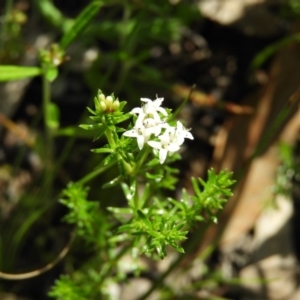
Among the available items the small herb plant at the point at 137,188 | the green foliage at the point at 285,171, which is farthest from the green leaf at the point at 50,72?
the green foliage at the point at 285,171

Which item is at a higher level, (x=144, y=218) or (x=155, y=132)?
(x=155, y=132)

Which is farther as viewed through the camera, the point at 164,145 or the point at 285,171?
the point at 285,171

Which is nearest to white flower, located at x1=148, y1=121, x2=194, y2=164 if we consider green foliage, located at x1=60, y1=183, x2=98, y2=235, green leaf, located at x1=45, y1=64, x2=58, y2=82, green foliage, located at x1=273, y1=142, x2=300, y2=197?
green foliage, located at x1=60, y1=183, x2=98, y2=235

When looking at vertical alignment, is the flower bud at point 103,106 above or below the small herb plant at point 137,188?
above

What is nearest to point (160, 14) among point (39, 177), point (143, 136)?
point (39, 177)

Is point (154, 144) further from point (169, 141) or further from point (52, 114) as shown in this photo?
point (52, 114)

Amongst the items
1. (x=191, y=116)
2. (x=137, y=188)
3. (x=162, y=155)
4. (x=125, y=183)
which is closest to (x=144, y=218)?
(x=137, y=188)

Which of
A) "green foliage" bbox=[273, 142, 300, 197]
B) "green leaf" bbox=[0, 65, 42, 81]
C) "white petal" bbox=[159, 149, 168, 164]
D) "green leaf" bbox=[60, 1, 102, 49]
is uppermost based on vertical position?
"green leaf" bbox=[60, 1, 102, 49]

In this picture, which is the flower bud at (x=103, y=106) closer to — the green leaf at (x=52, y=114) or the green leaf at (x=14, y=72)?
the green leaf at (x=14, y=72)

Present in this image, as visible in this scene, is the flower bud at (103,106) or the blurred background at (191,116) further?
the blurred background at (191,116)

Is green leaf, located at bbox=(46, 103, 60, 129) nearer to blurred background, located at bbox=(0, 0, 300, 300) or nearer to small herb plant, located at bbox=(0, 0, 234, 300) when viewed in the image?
small herb plant, located at bbox=(0, 0, 234, 300)
